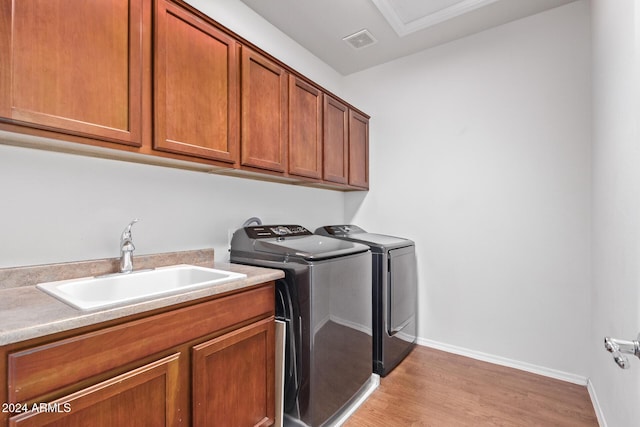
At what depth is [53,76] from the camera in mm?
1122

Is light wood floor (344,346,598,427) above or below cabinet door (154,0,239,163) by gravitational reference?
below

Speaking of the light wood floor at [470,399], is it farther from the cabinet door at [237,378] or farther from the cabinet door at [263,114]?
the cabinet door at [263,114]

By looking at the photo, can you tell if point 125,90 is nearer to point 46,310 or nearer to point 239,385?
point 46,310

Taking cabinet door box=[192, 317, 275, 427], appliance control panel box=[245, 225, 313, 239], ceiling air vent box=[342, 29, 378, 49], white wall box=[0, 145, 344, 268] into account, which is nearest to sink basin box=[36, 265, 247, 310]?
white wall box=[0, 145, 344, 268]

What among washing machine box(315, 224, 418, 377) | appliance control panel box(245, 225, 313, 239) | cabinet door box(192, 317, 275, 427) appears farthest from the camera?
washing machine box(315, 224, 418, 377)

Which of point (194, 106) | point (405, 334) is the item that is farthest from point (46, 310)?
point (405, 334)

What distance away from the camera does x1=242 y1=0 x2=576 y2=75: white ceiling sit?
2264 mm

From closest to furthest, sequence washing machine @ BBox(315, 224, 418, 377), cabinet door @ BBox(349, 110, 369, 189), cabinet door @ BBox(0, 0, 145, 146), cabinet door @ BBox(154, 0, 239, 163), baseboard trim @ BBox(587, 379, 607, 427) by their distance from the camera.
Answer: cabinet door @ BBox(0, 0, 145, 146) → cabinet door @ BBox(154, 0, 239, 163) → baseboard trim @ BBox(587, 379, 607, 427) → washing machine @ BBox(315, 224, 418, 377) → cabinet door @ BBox(349, 110, 369, 189)

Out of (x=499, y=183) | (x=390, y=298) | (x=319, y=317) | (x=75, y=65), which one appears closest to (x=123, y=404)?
(x=319, y=317)

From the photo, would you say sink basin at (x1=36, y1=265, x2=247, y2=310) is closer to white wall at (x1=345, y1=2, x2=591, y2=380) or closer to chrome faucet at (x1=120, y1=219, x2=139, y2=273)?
chrome faucet at (x1=120, y1=219, x2=139, y2=273)

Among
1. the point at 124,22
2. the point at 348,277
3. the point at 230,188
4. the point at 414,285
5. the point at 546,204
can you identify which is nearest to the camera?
the point at 124,22

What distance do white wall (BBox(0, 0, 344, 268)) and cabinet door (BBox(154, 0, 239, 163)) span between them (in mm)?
356

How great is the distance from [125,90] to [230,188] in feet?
3.08

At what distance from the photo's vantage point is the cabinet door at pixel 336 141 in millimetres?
2527
